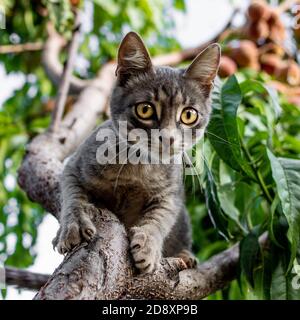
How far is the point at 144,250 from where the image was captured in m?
1.18

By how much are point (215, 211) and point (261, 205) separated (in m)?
0.32

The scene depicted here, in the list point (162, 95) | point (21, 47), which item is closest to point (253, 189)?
point (162, 95)

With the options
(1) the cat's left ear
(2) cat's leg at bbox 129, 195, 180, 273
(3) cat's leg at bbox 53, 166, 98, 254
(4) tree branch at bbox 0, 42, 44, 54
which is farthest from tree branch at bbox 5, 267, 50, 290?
(4) tree branch at bbox 0, 42, 44, 54

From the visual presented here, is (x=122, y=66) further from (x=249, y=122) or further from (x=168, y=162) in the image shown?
(x=249, y=122)

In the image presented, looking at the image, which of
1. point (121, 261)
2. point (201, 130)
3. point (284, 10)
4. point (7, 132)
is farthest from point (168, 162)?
point (284, 10)

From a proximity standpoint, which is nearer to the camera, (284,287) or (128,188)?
(284,287)

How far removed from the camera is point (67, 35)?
2.51 metres

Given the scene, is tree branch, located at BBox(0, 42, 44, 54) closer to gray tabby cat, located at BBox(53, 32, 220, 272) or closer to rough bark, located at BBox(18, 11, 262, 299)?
rough bark, located at BBox(18, 11, 262, 299)

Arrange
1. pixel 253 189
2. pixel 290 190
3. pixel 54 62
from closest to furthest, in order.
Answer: pixel 290 190
pixel 253 189
pixel 54 62

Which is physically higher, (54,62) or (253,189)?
(54,62)

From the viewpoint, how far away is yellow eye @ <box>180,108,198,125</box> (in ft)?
4.45

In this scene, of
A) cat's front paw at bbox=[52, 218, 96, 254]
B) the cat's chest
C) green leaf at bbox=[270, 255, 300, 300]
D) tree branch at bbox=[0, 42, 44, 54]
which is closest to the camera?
cat's front paw at bbox=[52, 218, 96, 254]

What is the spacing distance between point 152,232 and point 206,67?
0.52 metres

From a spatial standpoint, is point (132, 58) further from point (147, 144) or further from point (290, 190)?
point (290, 190)
